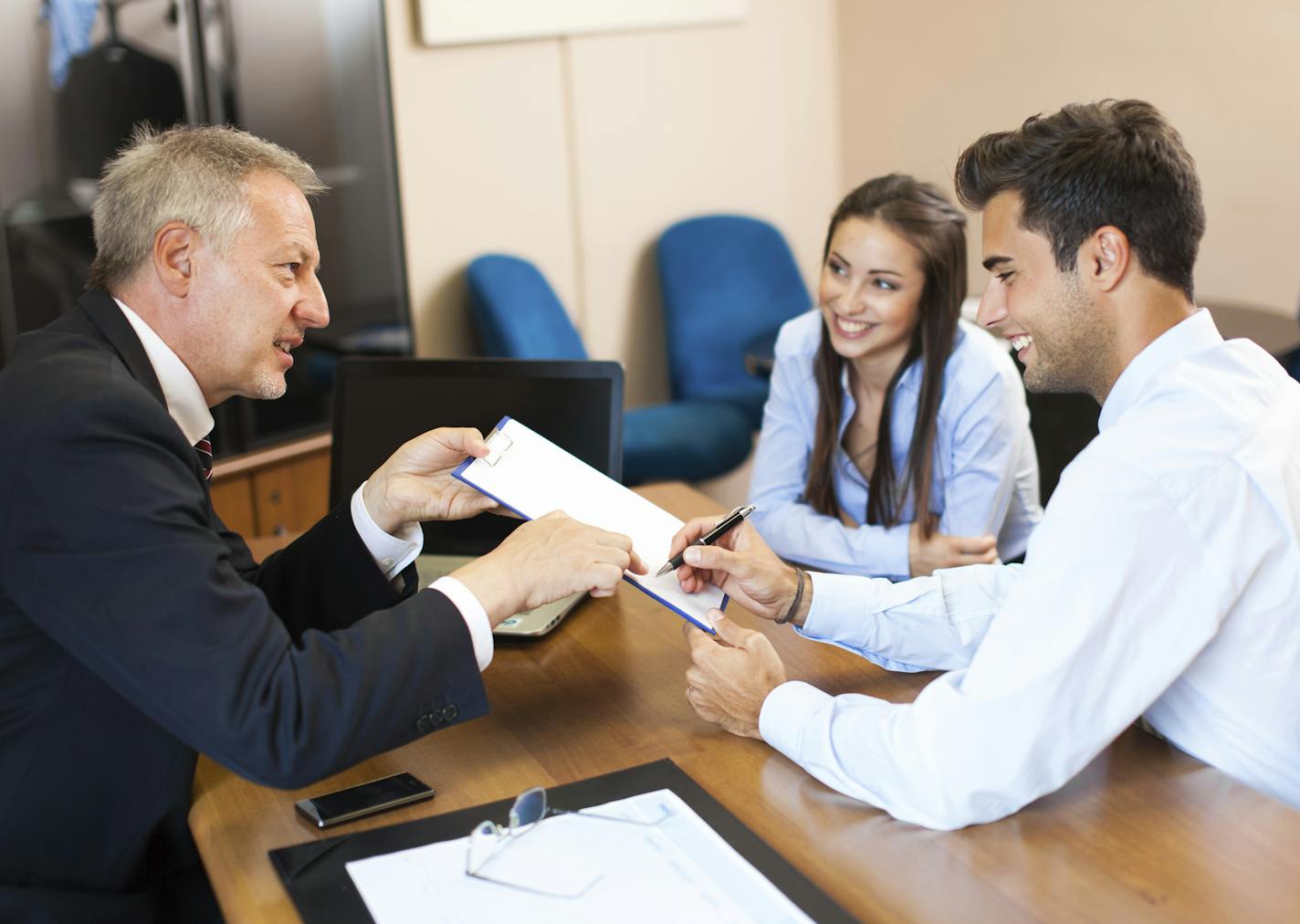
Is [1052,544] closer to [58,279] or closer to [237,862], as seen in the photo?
[237,862]

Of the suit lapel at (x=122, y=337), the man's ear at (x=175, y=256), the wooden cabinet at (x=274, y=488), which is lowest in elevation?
the wooden cabinet at (x=274, y=488)

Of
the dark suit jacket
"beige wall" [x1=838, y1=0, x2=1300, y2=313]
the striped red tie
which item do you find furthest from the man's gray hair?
"beige wall" [x1=838, y1=0, x2=1300, y2=313]

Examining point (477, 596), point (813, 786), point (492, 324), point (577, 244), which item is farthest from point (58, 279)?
point (813, 786)

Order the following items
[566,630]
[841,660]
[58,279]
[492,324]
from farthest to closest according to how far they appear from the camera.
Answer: [492,324] → [58,279] → [566,630] → [841,660]

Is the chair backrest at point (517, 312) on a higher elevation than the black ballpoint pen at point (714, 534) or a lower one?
higher

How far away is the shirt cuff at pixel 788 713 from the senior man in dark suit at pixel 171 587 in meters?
0.23

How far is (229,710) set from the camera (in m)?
1.22

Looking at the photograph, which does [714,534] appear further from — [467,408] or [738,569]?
[467,408]

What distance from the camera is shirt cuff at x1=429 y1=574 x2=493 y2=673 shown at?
Result: 137cm

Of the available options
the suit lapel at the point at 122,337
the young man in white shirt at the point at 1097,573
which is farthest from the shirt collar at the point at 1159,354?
the suit lapel at the point at 122,337

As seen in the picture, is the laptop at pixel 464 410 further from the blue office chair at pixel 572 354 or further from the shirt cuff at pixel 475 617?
the blue office chair at pixel 572 354

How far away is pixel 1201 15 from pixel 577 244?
2.10 metres

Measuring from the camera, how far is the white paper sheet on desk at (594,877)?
44.1 inches

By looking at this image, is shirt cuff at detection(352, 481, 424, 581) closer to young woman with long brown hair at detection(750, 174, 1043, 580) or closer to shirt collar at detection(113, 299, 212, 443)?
shirt collar at detection(113, 299, 212, 443)
